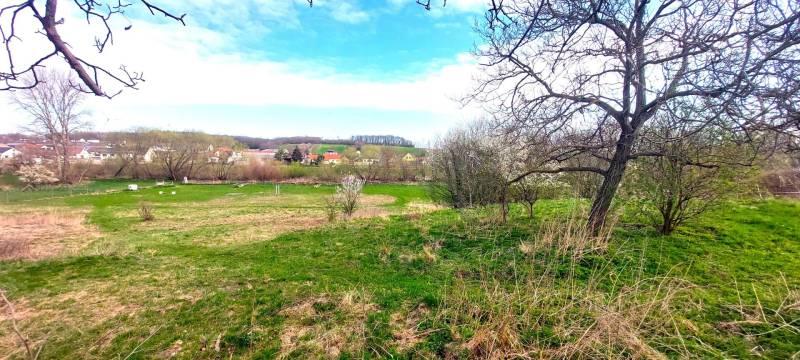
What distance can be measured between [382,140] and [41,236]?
181 feet

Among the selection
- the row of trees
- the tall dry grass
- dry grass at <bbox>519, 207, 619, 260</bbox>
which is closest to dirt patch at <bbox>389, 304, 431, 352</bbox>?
the tall dry grass

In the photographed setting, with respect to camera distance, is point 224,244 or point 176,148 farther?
point 176,148

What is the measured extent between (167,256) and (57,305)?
2.98 metres

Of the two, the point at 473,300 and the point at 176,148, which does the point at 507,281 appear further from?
the point at 176,148

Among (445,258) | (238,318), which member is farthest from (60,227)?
(445,258)

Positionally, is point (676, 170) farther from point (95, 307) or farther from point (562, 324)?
point (95, 307)

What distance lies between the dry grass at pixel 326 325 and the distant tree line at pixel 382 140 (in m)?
48.5

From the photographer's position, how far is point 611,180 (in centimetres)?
545

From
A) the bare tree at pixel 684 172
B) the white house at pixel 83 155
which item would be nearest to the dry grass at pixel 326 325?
the bare tree at pixel 684 172

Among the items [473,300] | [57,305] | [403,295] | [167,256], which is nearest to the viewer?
[473,300]

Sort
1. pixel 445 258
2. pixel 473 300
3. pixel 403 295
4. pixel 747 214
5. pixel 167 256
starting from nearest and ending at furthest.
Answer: pixel 473 300, pixel 403 295, pixel 445 258, pixel 747 214, pixel 167 256

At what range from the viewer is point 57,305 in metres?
4.96

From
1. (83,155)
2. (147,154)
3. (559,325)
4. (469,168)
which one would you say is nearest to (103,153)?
(83,155)

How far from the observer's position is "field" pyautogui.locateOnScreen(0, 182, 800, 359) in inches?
120
